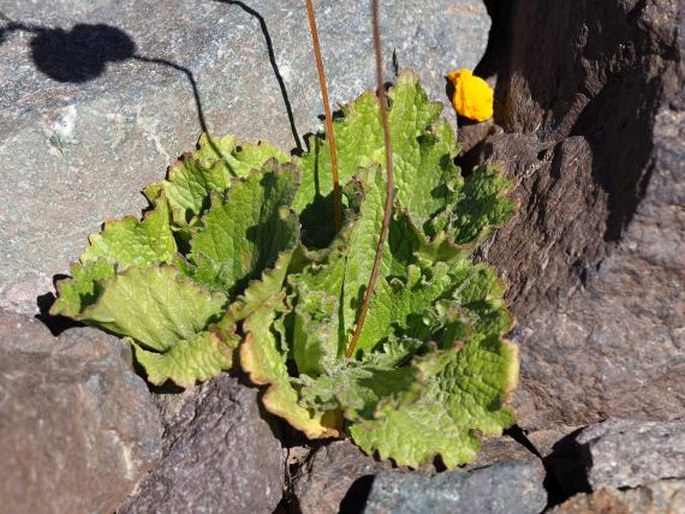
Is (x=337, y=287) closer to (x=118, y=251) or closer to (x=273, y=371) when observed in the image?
(x=273, y=371)

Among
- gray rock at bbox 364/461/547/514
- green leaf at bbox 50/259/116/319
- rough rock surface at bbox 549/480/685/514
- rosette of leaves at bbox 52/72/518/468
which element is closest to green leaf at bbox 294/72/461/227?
rosette of leaves at bbox 52/72/518/468

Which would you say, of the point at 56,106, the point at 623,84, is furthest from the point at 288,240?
the point at 623,84

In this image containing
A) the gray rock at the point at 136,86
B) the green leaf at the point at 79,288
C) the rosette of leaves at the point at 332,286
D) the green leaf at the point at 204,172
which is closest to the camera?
the rosette of leaves at the point at 332,286

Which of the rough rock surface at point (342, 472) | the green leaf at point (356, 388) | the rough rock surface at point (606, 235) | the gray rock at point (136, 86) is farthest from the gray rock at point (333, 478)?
the gray rock at point (136, 86)

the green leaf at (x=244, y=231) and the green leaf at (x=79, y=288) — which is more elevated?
the green leaf at (x=244, y=231)

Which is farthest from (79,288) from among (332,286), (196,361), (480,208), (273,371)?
(480,208)

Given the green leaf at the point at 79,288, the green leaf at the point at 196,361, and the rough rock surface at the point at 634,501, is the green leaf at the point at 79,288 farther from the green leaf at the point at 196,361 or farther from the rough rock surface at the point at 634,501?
the rough rock surface at the point at 634,501

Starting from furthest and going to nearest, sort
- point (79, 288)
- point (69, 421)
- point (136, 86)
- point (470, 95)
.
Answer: point (470, 95) < point (136, 86) < point (79, 288) < point (69, 421)
